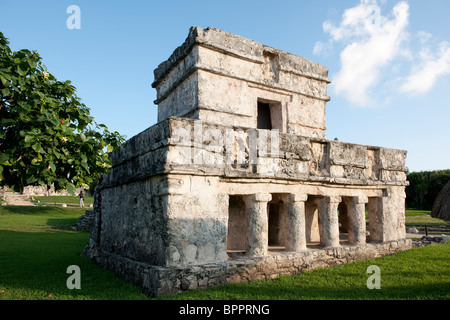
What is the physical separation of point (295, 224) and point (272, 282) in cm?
140

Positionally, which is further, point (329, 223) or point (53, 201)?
point (53, 201)

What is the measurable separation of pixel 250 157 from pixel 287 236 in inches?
75.3

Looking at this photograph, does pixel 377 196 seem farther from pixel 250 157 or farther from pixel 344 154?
pixel 250 157

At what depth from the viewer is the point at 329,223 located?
711cm

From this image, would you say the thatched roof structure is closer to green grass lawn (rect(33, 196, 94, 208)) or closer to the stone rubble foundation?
the stone rubble foundation

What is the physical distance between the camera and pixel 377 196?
26.7 feet

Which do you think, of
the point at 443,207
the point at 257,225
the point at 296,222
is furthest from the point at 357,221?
the point at 257,225

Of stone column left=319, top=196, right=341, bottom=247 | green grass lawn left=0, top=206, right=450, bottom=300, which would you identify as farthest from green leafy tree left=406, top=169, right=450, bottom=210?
stone column left=319, top=196, right=341, bottom=247

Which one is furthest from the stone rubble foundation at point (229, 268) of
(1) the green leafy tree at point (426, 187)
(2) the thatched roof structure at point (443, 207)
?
(1) the green leafy tree at point (426, 187)

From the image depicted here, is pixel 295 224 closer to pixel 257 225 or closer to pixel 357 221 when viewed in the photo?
pixel 257 225

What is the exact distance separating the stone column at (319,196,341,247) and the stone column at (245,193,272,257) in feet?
5.99

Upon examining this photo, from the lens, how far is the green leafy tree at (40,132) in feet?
12.5
